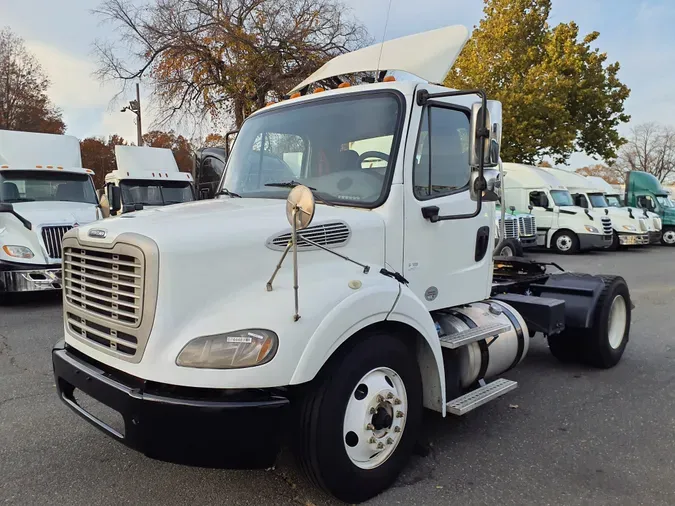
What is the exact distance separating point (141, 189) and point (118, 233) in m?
10.6

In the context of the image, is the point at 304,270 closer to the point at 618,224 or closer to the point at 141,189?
the point at 141,189

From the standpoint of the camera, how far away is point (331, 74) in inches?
163

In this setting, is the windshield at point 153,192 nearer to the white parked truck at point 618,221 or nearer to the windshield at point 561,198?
the windshield at point 561,198

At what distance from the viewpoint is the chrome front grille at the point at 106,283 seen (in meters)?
2.61

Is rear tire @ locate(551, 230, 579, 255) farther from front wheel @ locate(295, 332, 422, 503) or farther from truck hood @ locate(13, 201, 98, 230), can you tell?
front wheel @ locate(295, 332, 422, 503)

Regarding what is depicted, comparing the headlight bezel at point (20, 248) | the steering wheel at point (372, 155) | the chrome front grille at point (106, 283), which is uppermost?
the steering wheel at point (372, 155)

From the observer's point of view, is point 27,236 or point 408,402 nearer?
point 408,402

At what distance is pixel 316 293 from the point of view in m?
2.70

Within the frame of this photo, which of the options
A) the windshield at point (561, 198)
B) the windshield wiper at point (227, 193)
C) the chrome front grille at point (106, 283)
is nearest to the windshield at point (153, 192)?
the windshield wiper at point (227, 193)

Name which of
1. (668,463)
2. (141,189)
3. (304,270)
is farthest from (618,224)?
(304,270)

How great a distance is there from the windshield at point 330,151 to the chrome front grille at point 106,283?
1173mm

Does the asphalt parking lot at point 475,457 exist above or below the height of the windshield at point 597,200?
below

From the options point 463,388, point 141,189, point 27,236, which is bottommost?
point 463,388

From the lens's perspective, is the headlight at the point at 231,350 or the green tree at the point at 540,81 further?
the green tree at the point at 540,81
